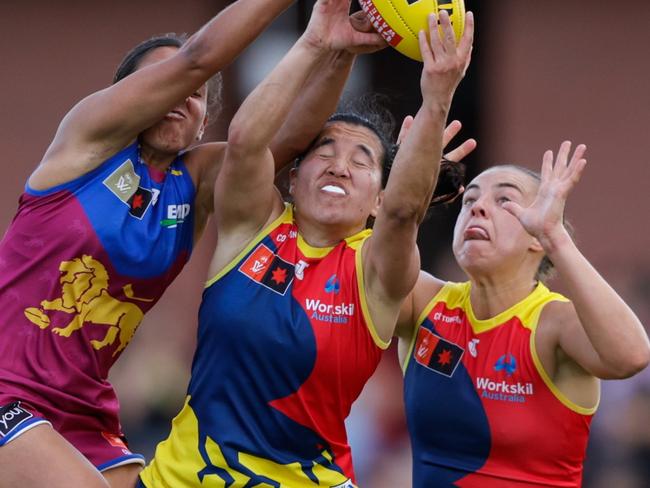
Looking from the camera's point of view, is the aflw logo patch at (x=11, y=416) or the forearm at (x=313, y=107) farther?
the forearm at (x=313, y=107)

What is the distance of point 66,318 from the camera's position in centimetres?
386

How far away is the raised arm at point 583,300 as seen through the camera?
3943 millimetres

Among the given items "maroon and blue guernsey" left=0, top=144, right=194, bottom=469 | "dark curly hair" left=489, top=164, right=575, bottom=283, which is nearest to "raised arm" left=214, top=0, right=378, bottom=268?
"maroon and blue guernsey" left=0, top=144, right=194, bottom=469

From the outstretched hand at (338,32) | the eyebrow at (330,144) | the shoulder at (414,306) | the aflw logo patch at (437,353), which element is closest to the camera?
the outstretched hand at (338,32)

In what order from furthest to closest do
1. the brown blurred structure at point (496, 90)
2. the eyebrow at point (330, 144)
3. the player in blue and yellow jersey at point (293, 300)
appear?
1. the brown blurred structure at point (496, 90)
2. the eyebrow at point (330, 144)
3. the player in blue and yellow jersey at point (293, 300)

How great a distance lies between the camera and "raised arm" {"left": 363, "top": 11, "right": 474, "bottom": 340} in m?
3.67

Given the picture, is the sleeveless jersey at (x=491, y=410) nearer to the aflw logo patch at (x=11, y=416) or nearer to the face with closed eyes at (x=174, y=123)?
the face with closed eyes at (x=174, y=123)

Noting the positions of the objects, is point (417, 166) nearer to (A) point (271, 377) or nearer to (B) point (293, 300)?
(B) point (293, 300)

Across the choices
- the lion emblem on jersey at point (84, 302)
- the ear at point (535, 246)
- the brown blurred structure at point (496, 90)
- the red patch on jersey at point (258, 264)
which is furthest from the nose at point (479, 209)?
the brown blurred structure at point (496, 90)

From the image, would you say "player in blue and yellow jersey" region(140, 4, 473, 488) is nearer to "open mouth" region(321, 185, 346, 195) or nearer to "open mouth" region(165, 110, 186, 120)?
"open mouth" region(321, 185, 346, 195)

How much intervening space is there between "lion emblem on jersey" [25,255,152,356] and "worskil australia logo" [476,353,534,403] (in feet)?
4.32

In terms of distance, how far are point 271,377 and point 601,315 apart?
1.10 meters

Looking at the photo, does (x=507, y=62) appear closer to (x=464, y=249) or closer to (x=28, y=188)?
(x=464, y=249)

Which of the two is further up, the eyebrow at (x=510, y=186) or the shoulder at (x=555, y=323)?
the eyebrow at (x=510, y=186)
